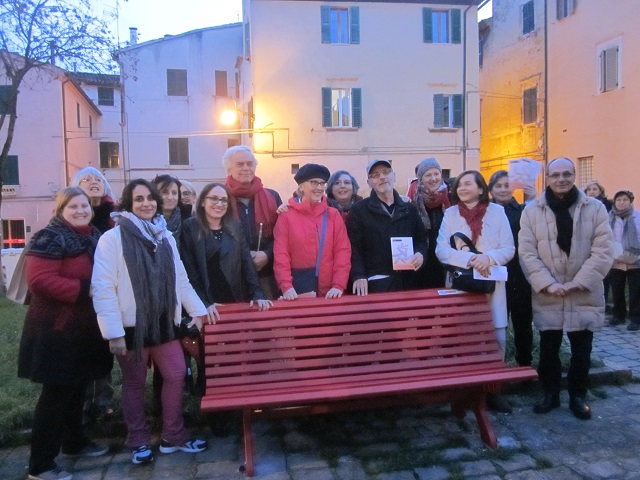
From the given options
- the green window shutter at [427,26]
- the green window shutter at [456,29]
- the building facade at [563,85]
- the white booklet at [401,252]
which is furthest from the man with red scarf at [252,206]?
the green window shutter at [456,29]

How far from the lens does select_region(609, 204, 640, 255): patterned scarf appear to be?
7.27 metres

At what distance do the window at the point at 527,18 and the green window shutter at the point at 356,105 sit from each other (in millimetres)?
6292

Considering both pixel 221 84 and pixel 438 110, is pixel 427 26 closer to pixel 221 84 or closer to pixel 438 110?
pixel 438 110

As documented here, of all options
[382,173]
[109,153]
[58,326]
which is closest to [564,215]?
[382,173]

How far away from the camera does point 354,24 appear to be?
2102 cm

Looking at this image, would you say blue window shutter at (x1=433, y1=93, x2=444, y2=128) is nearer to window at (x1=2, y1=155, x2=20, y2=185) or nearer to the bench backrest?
the bench backrest

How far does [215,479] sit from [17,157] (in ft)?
87.4

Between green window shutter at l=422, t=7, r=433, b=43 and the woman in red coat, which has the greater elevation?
green window shutter at l=422, t=7, r=433, b=43

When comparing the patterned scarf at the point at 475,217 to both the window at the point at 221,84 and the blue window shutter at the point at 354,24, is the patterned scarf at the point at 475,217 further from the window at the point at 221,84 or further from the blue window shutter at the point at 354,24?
the window at the point at 221,84

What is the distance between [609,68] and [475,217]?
14.8m

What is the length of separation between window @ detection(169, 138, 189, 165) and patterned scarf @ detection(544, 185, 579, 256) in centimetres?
2593

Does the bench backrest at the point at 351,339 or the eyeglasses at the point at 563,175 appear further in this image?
the eyeglasses at the point at 563,175

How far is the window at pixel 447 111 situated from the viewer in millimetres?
21562

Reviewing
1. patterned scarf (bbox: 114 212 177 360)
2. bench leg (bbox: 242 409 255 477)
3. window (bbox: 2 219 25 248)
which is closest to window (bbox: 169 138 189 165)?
window (bbox: 2 219 25 248)
